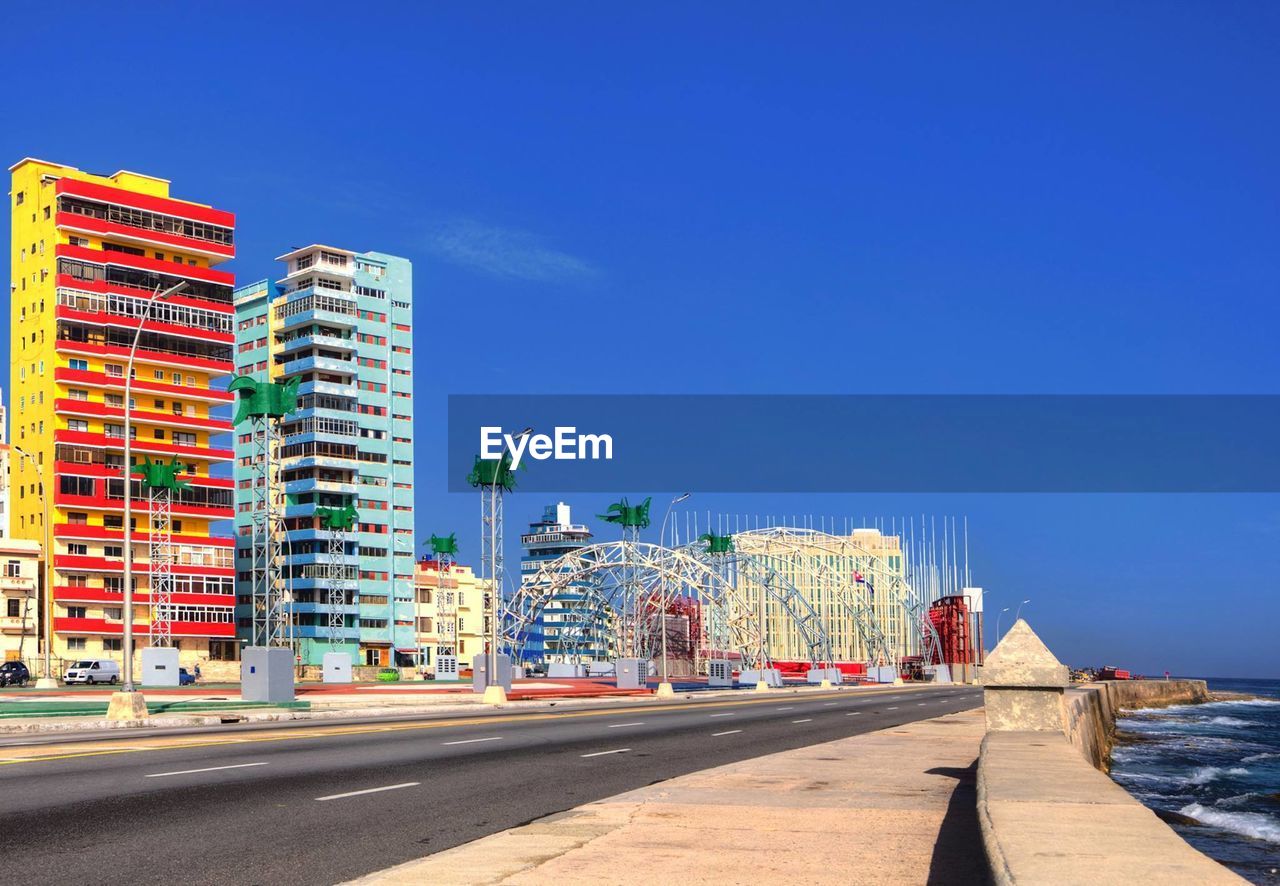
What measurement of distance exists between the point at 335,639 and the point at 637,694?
73.2m

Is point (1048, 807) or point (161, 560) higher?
point (161, 560)

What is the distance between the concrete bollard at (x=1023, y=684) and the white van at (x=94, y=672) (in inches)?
2900

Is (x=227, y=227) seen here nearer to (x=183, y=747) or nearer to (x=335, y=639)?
(x=335, y=639)

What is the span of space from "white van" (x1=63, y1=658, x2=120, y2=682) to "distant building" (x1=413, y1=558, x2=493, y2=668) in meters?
66.5

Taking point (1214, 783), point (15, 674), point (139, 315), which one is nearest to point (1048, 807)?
point (1214, 783)

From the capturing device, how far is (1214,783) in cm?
3797

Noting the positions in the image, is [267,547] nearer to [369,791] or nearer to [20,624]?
[369,791]

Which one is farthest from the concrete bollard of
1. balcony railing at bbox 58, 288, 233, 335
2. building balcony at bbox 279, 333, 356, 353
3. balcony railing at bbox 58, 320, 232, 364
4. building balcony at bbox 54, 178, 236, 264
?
building balcony at bbox 279, 333, 356, 353

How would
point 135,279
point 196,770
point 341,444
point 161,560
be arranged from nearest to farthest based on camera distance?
point 196,770 → point 161,560 → point 135,279 → point 341,444

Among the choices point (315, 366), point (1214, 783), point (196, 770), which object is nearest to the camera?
point (196, 770)

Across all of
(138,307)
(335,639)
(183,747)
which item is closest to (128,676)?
(183,747)

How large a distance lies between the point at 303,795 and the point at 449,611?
15688 centimetres

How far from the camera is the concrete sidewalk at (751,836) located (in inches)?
394

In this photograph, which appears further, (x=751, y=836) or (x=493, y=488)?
(x=493, y=488)
